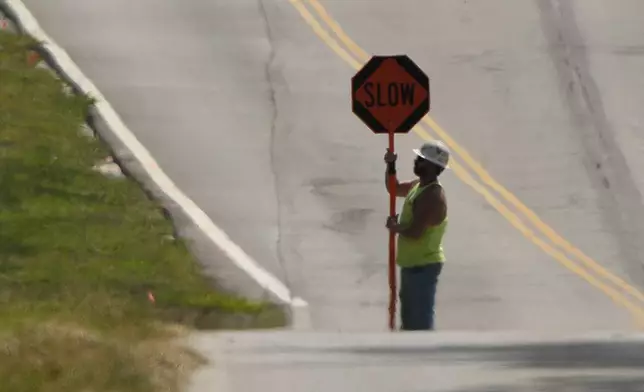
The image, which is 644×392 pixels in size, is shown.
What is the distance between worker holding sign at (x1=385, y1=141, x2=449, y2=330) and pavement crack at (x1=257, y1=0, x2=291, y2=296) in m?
3.44

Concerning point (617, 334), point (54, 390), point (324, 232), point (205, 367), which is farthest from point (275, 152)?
point (54, 390)

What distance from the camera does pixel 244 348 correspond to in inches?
348

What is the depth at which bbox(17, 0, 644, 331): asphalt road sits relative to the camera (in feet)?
50.1

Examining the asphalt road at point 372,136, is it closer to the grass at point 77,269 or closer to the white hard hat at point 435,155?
the grass at point 77,269

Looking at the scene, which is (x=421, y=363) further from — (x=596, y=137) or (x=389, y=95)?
(x=596, y=137)

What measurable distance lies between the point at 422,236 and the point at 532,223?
5.56 metres

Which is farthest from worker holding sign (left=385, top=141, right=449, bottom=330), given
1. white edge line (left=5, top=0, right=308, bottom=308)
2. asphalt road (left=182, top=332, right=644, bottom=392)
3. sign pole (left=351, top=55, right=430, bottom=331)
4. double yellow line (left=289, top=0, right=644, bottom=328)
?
A: double yellow line (left=289, top=0, right=644, bottom=328)

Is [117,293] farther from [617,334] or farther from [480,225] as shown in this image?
[480,225]

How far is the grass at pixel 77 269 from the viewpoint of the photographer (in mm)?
6934

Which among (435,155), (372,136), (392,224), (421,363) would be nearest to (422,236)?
(392,224)

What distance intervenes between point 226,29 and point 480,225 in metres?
6.42

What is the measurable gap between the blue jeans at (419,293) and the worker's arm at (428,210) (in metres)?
0.33

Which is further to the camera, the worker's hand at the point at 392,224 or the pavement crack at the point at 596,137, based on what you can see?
the pavement crack at the point at 596,137

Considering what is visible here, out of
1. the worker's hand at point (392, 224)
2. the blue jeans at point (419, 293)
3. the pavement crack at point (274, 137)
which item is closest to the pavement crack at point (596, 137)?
the pavement crack at point (274, 137)
